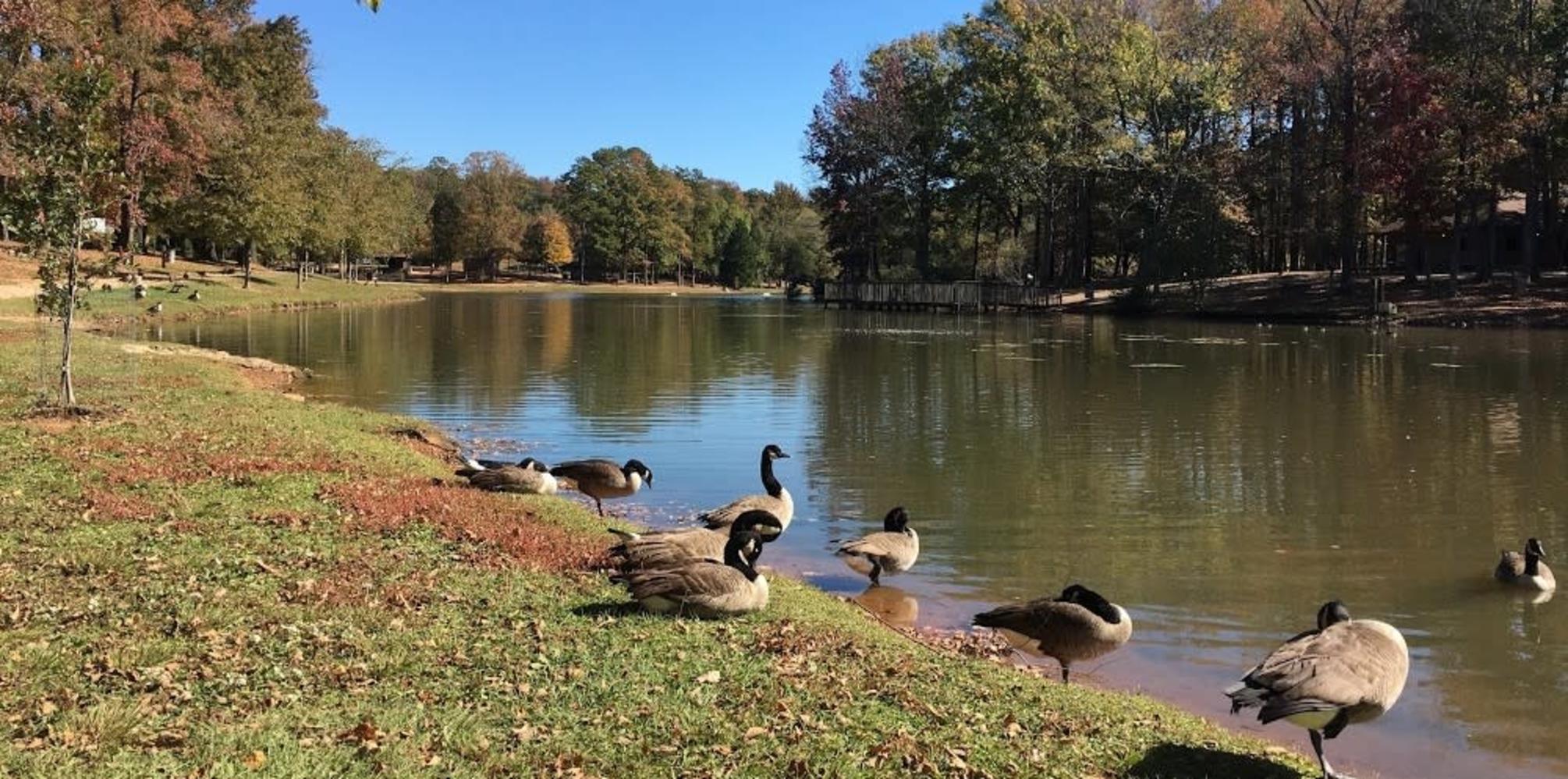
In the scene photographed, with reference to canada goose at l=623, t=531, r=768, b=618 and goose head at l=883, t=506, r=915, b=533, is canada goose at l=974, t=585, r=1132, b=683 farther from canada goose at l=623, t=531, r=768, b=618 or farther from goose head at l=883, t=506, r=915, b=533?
goose head at l=883, t=506, r=915, b=533

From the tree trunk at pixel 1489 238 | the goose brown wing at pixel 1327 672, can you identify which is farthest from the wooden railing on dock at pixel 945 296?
the goose brown wing at pixel 1327 672

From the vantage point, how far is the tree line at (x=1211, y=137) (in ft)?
175

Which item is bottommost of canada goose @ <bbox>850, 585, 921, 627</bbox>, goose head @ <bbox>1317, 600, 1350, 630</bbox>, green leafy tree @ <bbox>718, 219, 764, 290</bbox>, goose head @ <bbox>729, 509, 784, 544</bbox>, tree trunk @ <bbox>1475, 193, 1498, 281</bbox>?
canada goose @ <bbox>850, 585, 921, 627</bbox>

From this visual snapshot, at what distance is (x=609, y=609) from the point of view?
8.23 m

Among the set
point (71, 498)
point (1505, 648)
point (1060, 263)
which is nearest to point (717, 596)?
point (71, 498)

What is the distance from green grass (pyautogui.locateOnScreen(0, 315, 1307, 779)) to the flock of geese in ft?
0.92

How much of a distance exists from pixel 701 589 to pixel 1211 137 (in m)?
72.6

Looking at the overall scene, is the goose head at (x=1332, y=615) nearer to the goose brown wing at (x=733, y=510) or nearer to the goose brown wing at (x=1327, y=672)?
the goose brown wing at (x=1327, y=672)

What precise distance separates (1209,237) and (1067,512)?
54548 mm

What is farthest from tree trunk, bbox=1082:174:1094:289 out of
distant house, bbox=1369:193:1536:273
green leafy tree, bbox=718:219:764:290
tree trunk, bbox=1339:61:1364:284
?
green leafy tree, bbox=718:219:764:290

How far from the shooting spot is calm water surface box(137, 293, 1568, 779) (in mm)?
9789

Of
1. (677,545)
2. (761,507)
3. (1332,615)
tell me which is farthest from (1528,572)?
(677,545)

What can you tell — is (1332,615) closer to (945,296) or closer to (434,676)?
(434,676)

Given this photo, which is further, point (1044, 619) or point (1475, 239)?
point (1475, 239)
